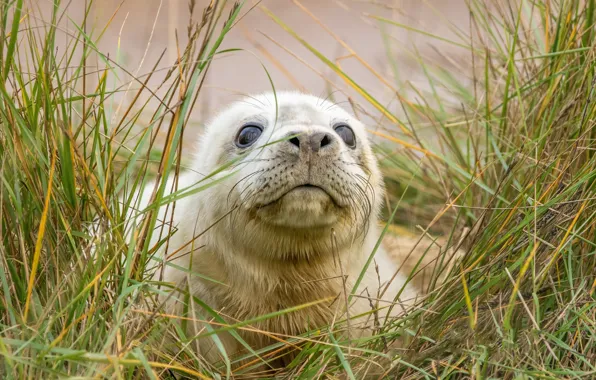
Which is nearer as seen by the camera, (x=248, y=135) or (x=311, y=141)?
(x=311, y=141)

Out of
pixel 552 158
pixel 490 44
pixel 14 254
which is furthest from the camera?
pixel 490 44

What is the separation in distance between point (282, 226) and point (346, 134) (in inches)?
24.3

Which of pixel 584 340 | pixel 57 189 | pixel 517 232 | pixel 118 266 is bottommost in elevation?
pixel 584 340

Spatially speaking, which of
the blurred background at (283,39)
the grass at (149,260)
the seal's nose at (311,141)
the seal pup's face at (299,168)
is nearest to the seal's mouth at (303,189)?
the seal pup's face at (299,168)

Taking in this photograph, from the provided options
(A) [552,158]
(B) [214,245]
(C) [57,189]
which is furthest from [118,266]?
(A) [552,158]

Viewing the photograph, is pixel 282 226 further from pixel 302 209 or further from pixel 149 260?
pixel 149 260

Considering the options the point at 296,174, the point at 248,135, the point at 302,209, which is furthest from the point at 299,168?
the point at 248,135

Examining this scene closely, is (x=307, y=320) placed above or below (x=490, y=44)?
below

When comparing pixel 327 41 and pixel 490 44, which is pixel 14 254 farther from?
pixel 327 41

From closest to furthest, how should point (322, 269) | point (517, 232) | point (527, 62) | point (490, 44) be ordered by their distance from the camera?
point (517, 232) → point (322, 269) → point (527, 62) → point (490, 44)

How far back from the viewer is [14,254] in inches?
111

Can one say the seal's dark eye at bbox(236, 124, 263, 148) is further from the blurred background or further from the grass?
the blurred background

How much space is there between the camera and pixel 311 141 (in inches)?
128

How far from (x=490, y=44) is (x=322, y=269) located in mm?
1852
